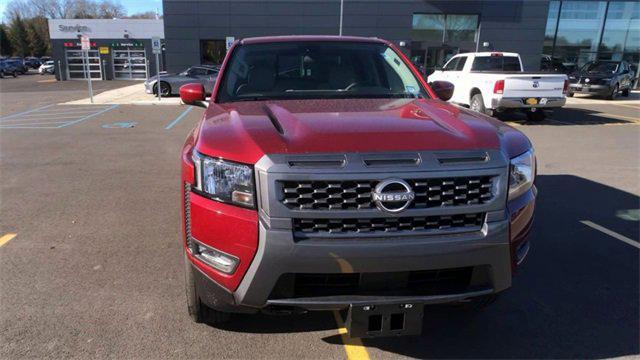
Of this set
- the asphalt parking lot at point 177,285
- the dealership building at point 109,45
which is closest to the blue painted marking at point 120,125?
the asphalt parking lot at point 177,285

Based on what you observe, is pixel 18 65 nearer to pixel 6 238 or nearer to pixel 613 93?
pixel 613 93

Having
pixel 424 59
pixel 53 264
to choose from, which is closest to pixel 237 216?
pixel 53 264

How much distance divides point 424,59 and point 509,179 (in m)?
28.5

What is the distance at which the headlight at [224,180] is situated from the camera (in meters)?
2.23

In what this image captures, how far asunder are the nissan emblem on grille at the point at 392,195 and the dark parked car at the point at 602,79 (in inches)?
906

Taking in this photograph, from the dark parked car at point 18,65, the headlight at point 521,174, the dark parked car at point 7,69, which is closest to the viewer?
the headlight at point 521,174

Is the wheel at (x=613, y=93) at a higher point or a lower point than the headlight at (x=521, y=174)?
lower

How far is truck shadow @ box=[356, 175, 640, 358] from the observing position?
2.89 m

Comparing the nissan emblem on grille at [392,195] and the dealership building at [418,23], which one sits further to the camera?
the dealership building at [418,23]

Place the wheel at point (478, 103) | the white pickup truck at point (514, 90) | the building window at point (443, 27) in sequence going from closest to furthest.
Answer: the white pickup truck at point (514, 90), the wheel at point (478, 103), the building window at point (443, 27)

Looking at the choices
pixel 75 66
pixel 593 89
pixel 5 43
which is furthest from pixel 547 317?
pixel 5 43

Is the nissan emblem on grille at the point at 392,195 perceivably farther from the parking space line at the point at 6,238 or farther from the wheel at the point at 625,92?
the wheel at the point at 625,92

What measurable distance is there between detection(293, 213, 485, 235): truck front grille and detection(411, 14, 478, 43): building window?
28941 mm

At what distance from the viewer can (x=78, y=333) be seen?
2982mm
